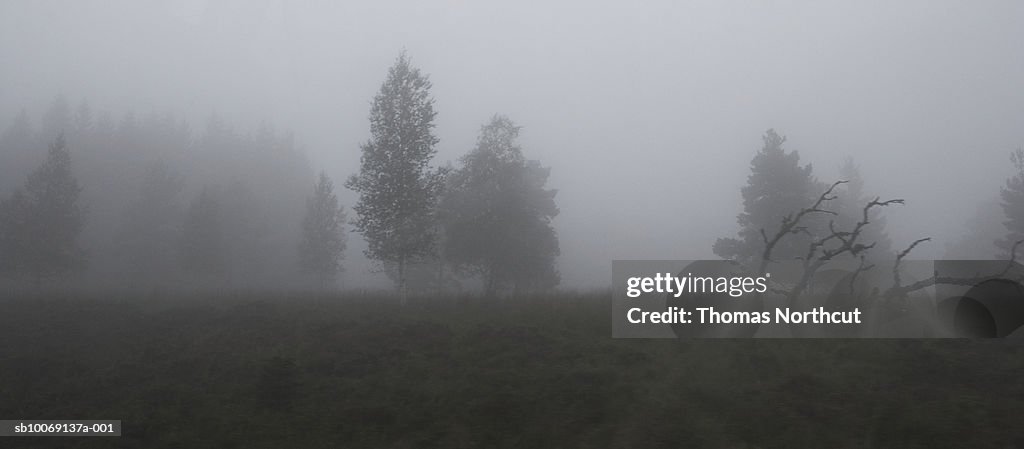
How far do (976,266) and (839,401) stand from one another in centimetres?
926

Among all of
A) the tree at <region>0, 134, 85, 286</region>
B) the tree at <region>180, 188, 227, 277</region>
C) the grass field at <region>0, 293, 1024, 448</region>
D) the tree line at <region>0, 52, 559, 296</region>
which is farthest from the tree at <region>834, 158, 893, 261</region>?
the tree at <region>0, 134, 85, 286</region>

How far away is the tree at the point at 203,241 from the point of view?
3678 centimetres

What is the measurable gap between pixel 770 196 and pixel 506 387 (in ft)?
82.5

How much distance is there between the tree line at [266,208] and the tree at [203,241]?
0.31ft

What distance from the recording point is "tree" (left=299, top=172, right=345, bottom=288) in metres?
39.6

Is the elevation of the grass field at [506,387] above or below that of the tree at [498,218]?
below

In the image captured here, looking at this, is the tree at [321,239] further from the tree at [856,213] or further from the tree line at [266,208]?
the tree at [856,213]

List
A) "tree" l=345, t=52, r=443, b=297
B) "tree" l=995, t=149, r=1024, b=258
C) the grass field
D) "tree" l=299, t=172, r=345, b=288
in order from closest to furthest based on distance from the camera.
Result: the grass field
"tree" l=345, t=52, r=443, b=297
"tree" l=995, t=149, r=1024, b=258
"tree" l=299, t=172, r=345, b=288

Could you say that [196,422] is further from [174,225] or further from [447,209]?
[174,225]

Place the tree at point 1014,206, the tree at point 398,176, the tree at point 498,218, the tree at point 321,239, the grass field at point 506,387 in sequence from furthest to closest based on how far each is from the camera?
the tree at point 321,239 < the tree at point 1014,206 < the tree at point 498,218 < the tree at point 398,176 < the grass field at point 506,387

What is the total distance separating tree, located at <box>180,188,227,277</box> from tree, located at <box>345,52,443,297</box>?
21.8 metres

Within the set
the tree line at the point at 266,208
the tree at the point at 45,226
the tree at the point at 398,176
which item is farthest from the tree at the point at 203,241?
the tree at the point at 398,176

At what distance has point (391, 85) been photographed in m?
21.9

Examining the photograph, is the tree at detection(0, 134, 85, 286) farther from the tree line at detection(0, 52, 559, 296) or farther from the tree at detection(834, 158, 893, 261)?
the tree at detection(834, 158, 893, 261)
